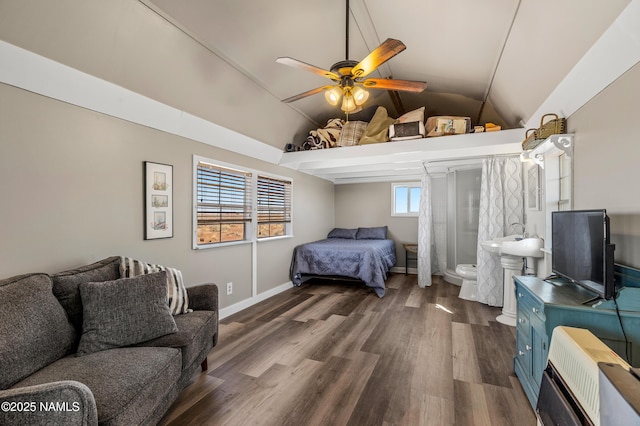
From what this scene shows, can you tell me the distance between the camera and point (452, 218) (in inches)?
199

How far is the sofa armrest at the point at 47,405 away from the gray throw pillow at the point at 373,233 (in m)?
5.38

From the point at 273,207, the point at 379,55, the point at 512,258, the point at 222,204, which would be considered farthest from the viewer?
the point at 273,207

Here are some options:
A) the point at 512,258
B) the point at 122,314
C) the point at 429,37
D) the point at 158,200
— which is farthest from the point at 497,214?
the point at 122,314

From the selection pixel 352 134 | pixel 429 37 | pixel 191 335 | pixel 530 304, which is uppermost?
pixel 429 37

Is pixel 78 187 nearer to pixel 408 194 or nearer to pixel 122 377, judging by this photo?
pixel 122 377

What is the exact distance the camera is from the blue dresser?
1426 mm

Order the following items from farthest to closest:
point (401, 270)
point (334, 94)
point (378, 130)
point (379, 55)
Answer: point (401, 270), point (378, 130), point (334, 94), point (379, 55)

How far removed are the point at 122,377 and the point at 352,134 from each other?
144 inches

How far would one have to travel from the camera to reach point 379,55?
6.55ft

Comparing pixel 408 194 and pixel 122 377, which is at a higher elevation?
pixel 408 194

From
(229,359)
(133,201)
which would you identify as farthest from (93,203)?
(229,359)

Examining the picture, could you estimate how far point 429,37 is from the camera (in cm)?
268

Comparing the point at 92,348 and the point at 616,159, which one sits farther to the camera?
the point at 616,159

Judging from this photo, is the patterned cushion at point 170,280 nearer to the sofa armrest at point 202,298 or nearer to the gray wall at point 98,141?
the sofa armrest at point 202,298
